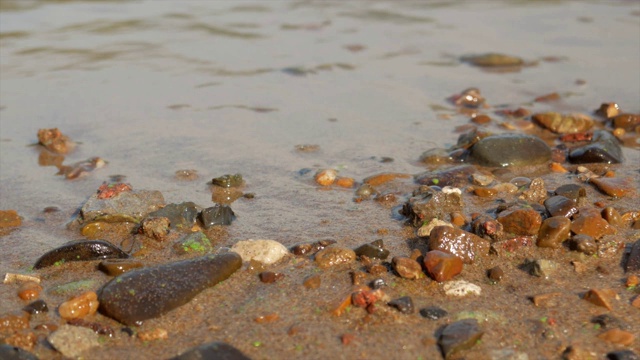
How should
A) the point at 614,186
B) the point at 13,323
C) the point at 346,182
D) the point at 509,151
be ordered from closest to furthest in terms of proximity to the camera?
1. the point at 13,323
2. the point at 614,186
3. the point at 346,182
4. the point at 509,151

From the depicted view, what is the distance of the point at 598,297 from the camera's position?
317 cm

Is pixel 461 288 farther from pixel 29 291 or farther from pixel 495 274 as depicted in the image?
pixel 29 291

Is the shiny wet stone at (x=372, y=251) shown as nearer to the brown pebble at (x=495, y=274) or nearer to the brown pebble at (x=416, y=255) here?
the brown pebble at (x=416, y=255)

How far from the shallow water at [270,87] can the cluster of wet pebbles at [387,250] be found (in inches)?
7.4

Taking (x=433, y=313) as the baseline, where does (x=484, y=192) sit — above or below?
below

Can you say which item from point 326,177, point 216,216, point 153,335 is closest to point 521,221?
point 326,177

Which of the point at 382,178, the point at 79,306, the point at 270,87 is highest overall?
the point at 79,306

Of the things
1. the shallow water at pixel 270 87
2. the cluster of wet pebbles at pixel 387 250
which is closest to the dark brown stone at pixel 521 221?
the cluster of wet pebbles at pixel 387 250

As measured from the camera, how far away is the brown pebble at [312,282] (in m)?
3.36

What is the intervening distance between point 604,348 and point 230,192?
2.34 meters

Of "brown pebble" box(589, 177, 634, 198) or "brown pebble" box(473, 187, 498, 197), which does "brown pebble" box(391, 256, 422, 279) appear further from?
"brown pebble" box(589, 177, 634, 198)

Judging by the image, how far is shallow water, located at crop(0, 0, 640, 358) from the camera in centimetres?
455

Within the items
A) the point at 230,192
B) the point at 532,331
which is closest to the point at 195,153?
the point at 230,192

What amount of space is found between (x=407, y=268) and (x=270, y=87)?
3.48m
